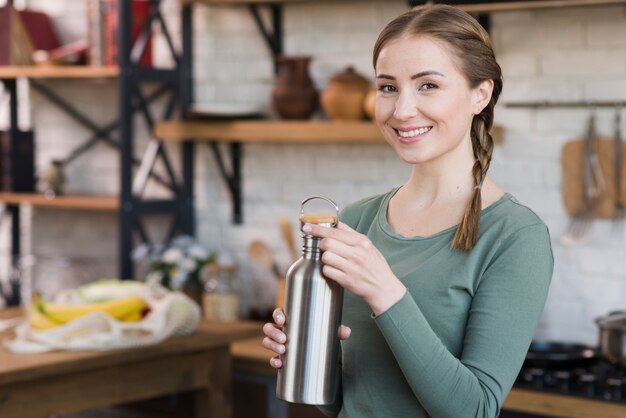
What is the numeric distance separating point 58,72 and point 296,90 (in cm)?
118

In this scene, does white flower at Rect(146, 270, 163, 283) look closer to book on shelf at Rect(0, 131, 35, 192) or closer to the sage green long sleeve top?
book on shelf at Rect(0, 131, 35, 192)

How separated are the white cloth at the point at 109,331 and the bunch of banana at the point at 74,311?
4 cm

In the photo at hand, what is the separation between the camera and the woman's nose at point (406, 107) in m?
1.67

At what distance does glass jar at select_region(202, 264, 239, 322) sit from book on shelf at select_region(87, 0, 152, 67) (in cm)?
98

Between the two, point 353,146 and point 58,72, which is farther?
point 58,72

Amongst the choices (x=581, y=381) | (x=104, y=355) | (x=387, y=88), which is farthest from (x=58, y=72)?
(x=387, y=88)

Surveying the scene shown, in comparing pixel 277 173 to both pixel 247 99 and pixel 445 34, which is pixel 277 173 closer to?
pixel 247 99

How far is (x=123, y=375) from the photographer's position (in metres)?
3.31

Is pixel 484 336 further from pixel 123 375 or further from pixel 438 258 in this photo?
pixel 123 375

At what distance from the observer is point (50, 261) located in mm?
5344

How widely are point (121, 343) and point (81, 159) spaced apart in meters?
2.11

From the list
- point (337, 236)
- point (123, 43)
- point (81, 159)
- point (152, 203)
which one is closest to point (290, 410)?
point (152, 203)

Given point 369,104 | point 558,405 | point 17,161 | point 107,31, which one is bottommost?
point 558,405

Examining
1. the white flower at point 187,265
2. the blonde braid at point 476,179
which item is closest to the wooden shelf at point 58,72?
the white flower at point 187,265
